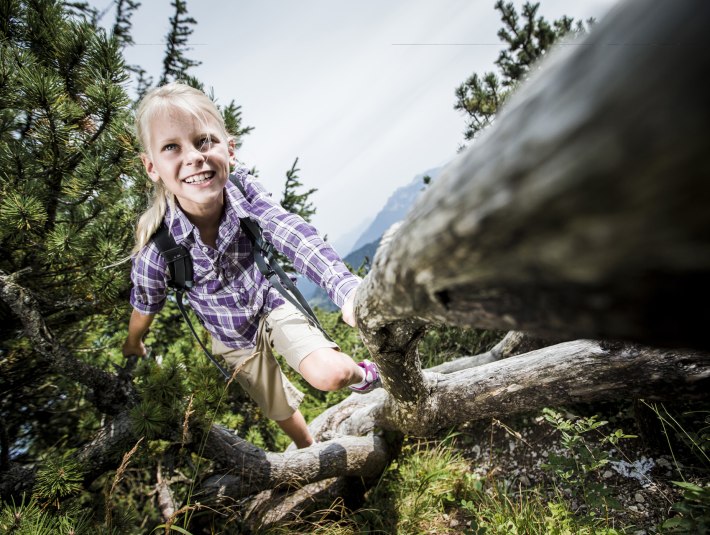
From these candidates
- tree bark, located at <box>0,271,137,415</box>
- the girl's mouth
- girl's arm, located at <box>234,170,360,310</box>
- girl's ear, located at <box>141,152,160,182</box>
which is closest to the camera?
girl's arm, located at <box>234,170,360,310</box>

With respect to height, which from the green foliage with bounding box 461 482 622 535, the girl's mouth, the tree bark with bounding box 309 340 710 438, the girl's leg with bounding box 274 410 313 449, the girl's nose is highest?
the girl's nose

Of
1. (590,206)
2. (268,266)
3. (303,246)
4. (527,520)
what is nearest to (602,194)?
(590,206)

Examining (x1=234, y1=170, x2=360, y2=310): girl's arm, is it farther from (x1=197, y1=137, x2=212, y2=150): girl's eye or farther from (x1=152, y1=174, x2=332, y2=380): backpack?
(x1=197, y1=137, x2=212, y2=150): girl's eye

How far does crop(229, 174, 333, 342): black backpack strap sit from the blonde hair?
0.40 meters

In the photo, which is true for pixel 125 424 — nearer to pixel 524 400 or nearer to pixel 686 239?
pixel 524 400

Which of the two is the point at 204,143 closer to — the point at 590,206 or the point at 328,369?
the point at 328,369

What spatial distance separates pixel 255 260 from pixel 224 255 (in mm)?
235

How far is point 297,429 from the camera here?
2799 millimetres

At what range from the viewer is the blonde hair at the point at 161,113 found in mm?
2051

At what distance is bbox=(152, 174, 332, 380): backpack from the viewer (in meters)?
2.19

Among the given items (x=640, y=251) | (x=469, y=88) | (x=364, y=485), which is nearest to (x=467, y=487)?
(x=364, y=485)

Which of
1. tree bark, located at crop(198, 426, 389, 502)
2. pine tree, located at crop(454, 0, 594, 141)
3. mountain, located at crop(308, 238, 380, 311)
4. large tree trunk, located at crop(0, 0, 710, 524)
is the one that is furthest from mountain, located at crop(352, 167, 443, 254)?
large tree trunk, located at crop(0, 0, 710, 524)

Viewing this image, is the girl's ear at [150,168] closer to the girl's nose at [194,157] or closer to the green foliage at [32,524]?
the girl's nose at [194,157]

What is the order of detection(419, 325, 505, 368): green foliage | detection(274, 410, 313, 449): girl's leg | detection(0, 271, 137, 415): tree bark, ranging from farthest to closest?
detection(419, 325, 505, 368): green foliage < detection(274, 410, 313, 449): girl's leg < detection(0, 271, 137, 415): tree bark
